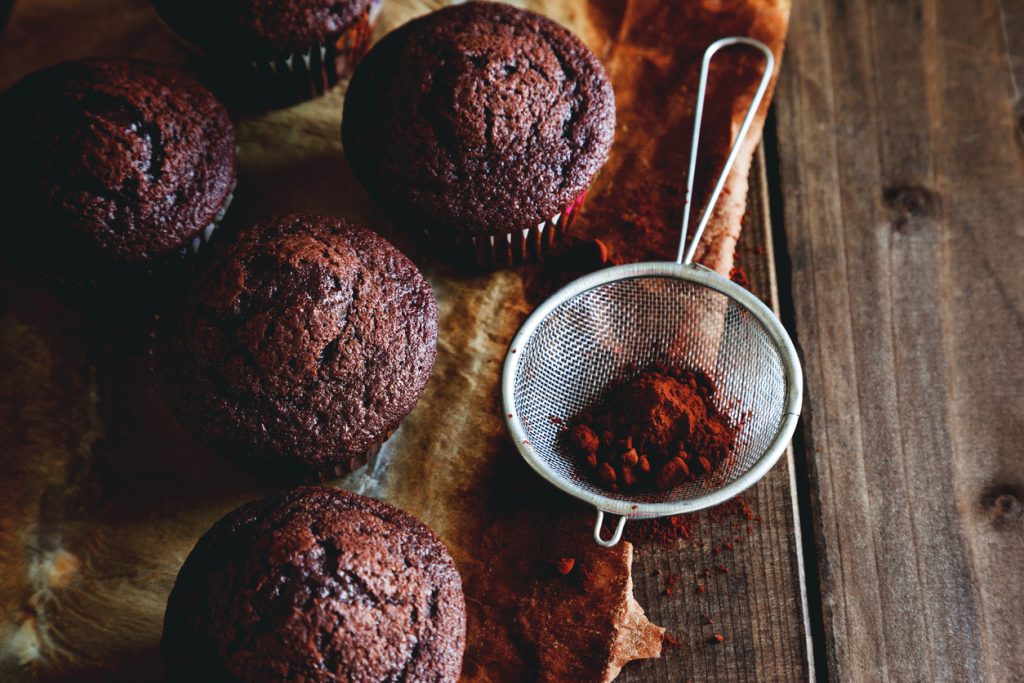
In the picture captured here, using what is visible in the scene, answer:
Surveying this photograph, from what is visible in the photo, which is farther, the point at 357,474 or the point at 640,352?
the point at 640,352

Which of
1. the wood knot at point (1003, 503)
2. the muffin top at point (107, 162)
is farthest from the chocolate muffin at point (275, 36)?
the wood knot at point (1003, 503)

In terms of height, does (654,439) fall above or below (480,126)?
below

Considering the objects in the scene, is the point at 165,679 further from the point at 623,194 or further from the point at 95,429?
the point at 623,194

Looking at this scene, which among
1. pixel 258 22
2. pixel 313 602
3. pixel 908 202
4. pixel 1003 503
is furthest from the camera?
pixel 908 202

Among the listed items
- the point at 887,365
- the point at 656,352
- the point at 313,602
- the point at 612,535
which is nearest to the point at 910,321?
the point at 887,365

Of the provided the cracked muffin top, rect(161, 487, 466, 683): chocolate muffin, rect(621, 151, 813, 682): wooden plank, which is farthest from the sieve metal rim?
rect(161, 487, 466, 683): chocolate muffin

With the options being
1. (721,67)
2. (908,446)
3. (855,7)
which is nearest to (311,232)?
(721,67)

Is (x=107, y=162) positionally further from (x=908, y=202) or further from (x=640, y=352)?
(x=908, y=202)
